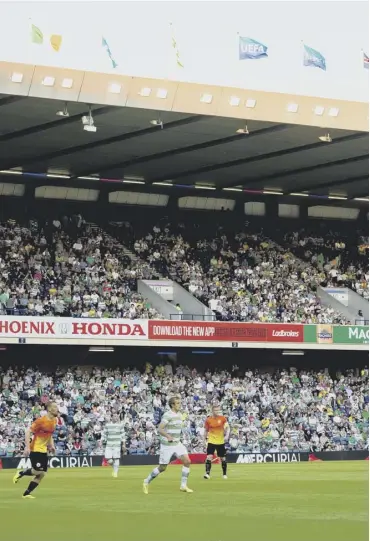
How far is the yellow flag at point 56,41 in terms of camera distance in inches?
1490

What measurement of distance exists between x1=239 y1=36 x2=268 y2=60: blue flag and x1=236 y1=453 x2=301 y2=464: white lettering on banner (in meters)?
15.4

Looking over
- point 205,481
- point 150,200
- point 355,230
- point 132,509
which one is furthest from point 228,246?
point 132,509

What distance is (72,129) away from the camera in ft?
140

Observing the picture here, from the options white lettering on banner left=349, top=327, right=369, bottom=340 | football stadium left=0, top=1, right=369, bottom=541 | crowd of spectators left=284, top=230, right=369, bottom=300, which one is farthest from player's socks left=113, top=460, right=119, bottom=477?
crowd of spectators left=284, top=230, right=369, bottom=300

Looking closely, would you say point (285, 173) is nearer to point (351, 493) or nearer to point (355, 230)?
point (355, 230)

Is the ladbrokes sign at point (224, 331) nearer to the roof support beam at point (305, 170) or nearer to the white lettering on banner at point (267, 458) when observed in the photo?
the white lettering on banner at point (267, 458)

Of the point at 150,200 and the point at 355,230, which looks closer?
the point at 150,200

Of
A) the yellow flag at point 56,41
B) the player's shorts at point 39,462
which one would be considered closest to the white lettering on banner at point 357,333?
the yellow flag at point 56,41

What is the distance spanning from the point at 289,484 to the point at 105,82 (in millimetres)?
15070

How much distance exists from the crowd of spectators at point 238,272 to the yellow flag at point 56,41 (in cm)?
1592

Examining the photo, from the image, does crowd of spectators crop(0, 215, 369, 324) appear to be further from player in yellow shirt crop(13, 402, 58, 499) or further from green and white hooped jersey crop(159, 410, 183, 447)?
green and white hooped jersey crop(159, 410, 183, 447)

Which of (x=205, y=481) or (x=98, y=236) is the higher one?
(x=98, y=236)

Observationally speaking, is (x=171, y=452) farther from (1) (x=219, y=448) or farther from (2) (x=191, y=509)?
(1) (x=219, y=448)

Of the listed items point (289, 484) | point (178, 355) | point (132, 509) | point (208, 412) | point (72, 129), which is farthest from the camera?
point (178, 355)
